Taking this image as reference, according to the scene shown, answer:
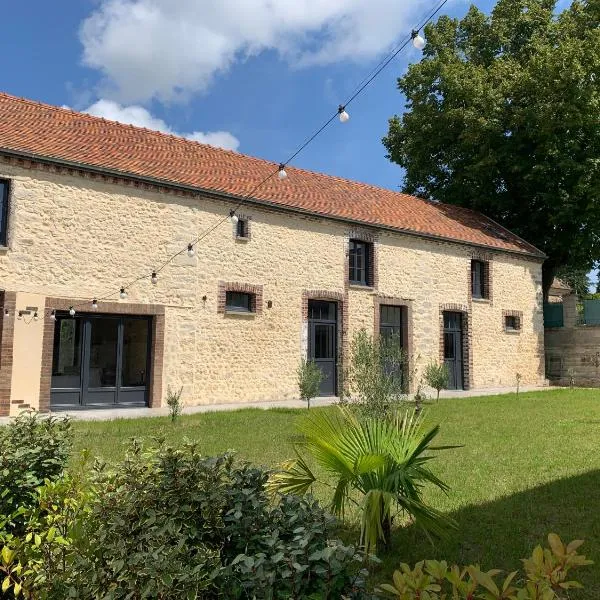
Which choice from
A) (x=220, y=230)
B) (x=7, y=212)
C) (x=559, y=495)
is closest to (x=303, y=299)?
(x=220, y=230)

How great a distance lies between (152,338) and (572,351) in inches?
703

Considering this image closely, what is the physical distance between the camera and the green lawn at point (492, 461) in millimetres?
4277

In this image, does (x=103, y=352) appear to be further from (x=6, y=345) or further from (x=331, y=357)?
(x=331, y=357)

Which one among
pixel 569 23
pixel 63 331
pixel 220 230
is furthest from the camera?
pixel 569 23

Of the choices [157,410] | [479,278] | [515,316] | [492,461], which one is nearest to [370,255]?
[479,278]

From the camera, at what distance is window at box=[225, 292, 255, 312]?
14.7m

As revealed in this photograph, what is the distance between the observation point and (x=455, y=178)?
24.6 meters

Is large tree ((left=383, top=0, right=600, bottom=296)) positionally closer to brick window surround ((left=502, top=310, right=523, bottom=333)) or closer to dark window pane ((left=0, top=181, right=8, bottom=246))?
brick window surround ((left=502, top=310, right=523, bottom=333))

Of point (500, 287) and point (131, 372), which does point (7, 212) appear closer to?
point (131, 372)

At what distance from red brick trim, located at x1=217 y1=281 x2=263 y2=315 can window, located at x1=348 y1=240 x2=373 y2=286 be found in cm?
364

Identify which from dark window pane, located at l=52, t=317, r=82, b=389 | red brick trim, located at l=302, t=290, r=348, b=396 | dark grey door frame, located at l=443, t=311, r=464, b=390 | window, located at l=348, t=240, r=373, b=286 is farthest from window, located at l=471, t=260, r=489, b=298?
dark window pane, located at l=52, t=317, r=82, b=389

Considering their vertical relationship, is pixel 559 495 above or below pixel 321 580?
below

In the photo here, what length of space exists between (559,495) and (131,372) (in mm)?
10594

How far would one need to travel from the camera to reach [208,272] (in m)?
14.2
